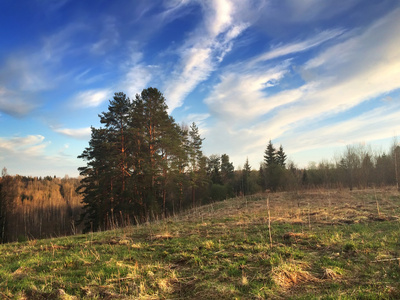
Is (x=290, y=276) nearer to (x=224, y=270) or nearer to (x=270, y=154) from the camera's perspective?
(x=224, y=270)

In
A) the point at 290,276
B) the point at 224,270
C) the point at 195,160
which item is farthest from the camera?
the point at 195,160

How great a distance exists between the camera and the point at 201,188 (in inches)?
1302

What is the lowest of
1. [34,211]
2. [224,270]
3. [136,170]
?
[34,211]

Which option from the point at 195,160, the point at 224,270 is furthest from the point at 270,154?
the point at 224,270

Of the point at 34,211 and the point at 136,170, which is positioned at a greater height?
the point at 136,170

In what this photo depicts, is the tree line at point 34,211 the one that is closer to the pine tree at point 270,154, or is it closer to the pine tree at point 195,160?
the pine tree at point 195,160

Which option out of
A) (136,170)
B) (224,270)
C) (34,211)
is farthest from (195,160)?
(34,211)

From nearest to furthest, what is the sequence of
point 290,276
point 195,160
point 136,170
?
point 290,276 → point 136,170 → point 195,160

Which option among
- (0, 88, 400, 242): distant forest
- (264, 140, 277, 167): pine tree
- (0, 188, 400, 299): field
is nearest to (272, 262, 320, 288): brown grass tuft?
(0, 188, 400, 299): field

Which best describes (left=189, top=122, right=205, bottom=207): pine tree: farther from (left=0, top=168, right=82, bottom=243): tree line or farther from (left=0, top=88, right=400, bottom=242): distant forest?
(left=0, top=168, right=82, bottom=243): tree line

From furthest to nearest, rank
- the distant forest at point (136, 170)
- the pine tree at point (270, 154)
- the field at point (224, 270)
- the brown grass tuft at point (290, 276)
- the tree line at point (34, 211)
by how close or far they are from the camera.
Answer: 1. the pine tree at point (270, 154)
2. the tree line at point (34, 211)
3. the distant forest at point (136, 170)
4. the brown grass tuft at point (290, 276)
5. the field at point (224, 270)

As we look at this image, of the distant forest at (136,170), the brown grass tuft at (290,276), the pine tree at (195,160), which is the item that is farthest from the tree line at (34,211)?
the brown grass tuft at (290,276)

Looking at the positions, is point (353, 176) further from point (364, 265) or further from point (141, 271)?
point (141, 271)

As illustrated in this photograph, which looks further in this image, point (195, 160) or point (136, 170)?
point (195, 160)
